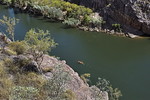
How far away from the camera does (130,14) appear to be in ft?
250

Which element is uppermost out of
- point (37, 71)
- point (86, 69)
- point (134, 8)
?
point (134, 8)

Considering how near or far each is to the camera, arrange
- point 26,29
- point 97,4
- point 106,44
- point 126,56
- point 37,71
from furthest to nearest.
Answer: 1. point 97,4
2. point 26,29
3. point 106,44
4. point 126,56
5. point 37,71

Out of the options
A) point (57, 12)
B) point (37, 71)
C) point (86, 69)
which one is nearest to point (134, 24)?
point (57, 12)

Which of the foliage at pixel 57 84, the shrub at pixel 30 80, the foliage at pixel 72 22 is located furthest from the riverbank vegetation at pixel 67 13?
the foliage at pixel 57 84

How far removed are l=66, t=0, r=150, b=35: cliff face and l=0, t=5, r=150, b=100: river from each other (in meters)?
6.12

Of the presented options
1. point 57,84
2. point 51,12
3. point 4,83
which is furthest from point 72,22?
point 57,84

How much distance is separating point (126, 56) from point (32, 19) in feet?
133

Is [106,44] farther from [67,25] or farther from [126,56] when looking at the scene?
[67,25]

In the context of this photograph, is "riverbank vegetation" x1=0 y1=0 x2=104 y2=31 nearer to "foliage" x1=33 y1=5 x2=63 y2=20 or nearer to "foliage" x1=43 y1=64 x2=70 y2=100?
"foliage" x1=33 y1=5 x2=63 y2=20

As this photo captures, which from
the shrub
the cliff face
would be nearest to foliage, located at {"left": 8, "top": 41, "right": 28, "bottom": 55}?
the shrub

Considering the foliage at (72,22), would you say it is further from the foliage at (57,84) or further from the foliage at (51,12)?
the foliage at (57,84)

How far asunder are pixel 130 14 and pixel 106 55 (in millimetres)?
23365

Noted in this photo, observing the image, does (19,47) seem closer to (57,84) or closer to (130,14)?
(57,84)

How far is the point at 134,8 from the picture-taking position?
76250 mm
